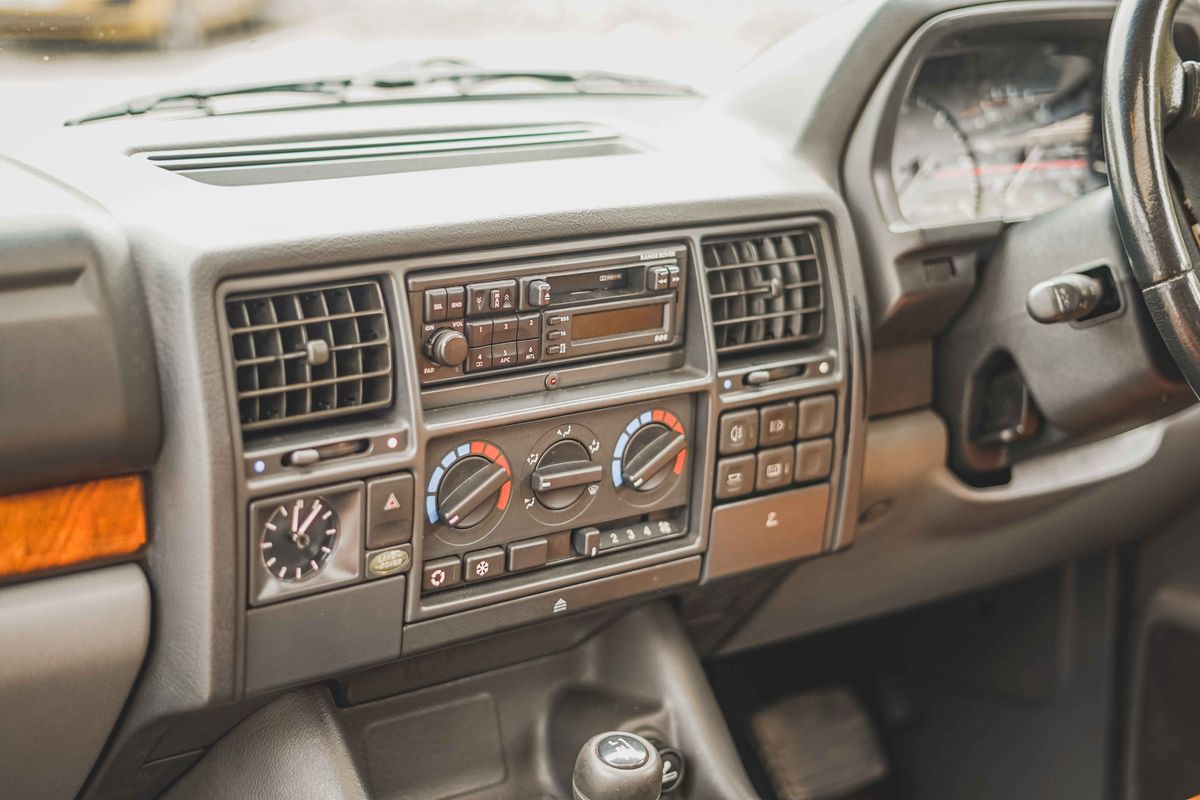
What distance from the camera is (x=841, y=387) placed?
1649 millimetres

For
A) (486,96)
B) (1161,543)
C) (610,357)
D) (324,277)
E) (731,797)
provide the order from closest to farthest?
(324,277) < (610,357) < (731,797) < (486,96) < (1161,543)

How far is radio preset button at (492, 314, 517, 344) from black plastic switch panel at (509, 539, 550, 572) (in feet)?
0.78

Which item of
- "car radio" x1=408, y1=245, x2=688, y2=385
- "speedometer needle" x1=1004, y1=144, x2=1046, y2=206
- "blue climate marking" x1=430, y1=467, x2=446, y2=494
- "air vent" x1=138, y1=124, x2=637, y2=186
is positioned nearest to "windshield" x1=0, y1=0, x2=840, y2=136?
"air vent" x1=138, y1=124, x2=637, y2=186

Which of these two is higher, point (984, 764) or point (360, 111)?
point (360, 111)

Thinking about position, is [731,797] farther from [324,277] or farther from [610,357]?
[324,277]

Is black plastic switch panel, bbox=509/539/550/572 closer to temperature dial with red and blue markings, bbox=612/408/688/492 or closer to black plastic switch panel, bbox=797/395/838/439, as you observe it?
temperature dial with red and blue markings, bbox=612/408/688/492

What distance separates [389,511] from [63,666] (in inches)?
14.2

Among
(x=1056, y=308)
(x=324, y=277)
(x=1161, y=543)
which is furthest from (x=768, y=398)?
(x=1161, y=543)

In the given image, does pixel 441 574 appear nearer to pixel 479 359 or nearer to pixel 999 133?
pixel 479 359

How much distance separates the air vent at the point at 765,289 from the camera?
5.08ft

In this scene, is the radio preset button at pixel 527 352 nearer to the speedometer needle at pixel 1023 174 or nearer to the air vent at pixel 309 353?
the air vent at pixel 309 353

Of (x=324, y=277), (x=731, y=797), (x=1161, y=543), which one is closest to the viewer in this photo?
(x=324, y=277)

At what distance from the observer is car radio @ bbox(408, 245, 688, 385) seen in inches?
52.2

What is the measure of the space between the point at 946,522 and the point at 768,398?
0.51 metres
